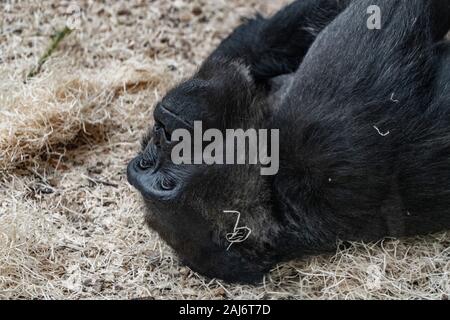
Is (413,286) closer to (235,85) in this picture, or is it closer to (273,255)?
(273,255)

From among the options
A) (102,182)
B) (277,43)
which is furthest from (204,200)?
(277,43)

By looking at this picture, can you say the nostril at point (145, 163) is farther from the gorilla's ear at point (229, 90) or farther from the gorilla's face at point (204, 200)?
the gorilla's ear at point (229, 90)

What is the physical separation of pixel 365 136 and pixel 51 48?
192 centimetres

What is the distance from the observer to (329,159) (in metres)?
2.73

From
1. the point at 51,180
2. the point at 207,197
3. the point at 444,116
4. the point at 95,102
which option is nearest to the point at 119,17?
the point at 95,102

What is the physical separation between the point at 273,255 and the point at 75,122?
1.30 metres

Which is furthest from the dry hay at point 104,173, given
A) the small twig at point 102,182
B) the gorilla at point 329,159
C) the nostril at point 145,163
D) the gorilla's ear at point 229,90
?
the gorilla's ear at point 229,90

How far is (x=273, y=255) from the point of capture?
113 inches

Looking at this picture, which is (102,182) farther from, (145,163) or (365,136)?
(365,136)

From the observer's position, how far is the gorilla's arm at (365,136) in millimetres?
2707

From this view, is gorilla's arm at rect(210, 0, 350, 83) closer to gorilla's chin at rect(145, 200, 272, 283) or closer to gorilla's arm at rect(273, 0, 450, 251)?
gorilla's arm at rect(273, 0, 450, 251)

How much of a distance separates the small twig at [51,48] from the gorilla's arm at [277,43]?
35.3 inches

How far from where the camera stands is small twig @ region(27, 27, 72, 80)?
3899 mm

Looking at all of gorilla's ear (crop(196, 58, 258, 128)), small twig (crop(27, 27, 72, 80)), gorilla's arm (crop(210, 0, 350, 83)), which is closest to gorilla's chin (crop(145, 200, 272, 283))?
gorilla's ear (crop(196, 58, 258, 128))
